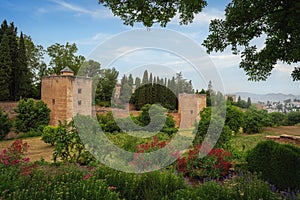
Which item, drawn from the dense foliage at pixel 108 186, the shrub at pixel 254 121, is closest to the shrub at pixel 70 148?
the dense foliage at pixel 108 186

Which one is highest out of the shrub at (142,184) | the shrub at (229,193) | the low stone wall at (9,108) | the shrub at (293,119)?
the low stone wall at (9,108)

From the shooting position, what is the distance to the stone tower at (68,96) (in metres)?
13.6

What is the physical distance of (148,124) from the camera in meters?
12.6

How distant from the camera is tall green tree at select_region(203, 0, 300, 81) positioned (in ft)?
9.33

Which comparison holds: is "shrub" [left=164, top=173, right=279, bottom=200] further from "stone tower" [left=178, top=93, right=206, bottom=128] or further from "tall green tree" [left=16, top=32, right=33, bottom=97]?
"tall green tree" [left=16, top=32, right=33, bottom=97]

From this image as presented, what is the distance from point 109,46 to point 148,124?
881 cm

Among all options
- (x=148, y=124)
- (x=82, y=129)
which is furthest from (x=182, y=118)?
(x=82, y=129)

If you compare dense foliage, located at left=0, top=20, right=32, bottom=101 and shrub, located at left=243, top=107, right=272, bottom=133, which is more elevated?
dense foliage, located at left=0, top=20, right=32, bottom=101

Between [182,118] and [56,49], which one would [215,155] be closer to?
[182,118]

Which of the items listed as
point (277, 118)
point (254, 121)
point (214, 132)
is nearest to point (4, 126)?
point (214, 132)

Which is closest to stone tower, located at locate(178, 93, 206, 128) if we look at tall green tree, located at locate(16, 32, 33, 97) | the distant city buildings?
the distant city buildings

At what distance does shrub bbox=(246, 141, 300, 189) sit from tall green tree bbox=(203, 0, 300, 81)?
1218mm

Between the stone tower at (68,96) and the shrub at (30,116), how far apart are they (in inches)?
34.4

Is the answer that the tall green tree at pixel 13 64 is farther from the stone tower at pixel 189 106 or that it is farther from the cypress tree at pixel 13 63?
the stone tower at pixel 189 106
